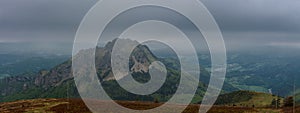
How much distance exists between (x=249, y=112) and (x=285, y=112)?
7.76m

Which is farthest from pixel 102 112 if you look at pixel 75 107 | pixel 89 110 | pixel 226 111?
pixel 226 111

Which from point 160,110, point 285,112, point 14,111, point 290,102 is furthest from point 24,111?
point 290,102

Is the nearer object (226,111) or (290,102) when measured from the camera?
(226,111)

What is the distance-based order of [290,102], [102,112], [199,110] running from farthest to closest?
1. [290,102]
2. [199,110]
3. [102,112]

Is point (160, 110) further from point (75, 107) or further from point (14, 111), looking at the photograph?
point (14, 111)

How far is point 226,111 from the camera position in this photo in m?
83.6

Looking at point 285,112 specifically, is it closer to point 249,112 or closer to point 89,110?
point 249,112

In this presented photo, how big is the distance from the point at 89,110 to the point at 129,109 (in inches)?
364

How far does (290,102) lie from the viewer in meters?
113

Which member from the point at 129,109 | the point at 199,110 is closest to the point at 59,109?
the point at 129,109

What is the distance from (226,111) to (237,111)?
8.15ft

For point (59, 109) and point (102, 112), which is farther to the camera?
point (59, 109)

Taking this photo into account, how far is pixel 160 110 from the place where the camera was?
83.2 metres

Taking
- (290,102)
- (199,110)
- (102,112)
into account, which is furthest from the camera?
(290,102)
